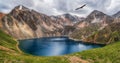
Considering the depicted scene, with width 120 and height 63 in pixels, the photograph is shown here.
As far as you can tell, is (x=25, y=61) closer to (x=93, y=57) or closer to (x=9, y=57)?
(x=9, y=57)

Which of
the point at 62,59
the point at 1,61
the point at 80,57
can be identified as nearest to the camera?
the point at 1,61

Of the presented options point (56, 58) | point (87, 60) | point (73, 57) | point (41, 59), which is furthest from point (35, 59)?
point (87, 60)

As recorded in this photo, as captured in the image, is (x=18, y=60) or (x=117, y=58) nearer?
(x=18, y=60)

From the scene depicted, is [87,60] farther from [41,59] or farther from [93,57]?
[41,59]

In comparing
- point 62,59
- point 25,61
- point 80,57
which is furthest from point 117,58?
point 25,61

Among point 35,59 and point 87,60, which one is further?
point 87,60

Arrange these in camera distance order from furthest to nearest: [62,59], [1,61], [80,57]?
[80,57], [62,59], [1,61]

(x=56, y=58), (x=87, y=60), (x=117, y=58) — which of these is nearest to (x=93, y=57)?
(x=87, y=60)
